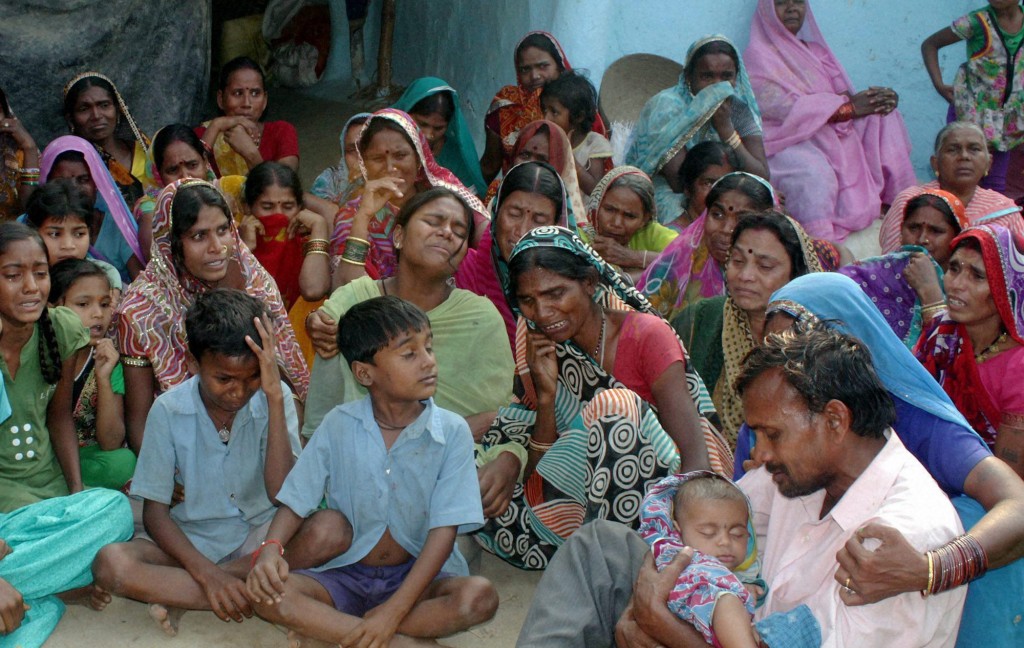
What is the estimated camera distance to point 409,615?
3141mm

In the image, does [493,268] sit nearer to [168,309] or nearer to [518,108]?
[168,309]

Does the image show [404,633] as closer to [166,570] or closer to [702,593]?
[166,570]

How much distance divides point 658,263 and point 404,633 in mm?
2184

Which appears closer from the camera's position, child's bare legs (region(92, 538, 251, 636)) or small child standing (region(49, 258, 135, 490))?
child's bare legs (region(92, 538, 251, 636))

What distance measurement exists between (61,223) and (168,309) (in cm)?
64

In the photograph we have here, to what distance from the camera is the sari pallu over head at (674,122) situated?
19.7 ft

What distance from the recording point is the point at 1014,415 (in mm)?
3344

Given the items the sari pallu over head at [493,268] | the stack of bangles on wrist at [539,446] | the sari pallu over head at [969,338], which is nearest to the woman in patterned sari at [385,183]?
the sari pallu over head at [493,268]

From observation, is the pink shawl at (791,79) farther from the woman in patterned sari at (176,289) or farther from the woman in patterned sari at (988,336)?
the woman in patterned sari at (176,289)

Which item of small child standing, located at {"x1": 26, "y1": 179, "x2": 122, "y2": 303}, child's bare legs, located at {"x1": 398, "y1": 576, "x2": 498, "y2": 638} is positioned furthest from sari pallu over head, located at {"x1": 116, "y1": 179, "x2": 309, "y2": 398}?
child's bare legs, located at {"x1": 398, "y1": 576, "x2": 498, "y2": 638}

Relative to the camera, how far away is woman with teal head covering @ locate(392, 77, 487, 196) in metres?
5.76

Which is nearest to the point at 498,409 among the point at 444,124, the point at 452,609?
the point at 452,609

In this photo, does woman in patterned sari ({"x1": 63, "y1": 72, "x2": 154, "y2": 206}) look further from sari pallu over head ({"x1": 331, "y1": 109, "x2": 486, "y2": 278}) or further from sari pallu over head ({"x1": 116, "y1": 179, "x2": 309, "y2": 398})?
sari pallu over head ({"x1": 116, "y1": 179, "x2": 309, "y2": 398})

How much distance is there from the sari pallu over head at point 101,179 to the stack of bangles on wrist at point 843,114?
13.5 feet
